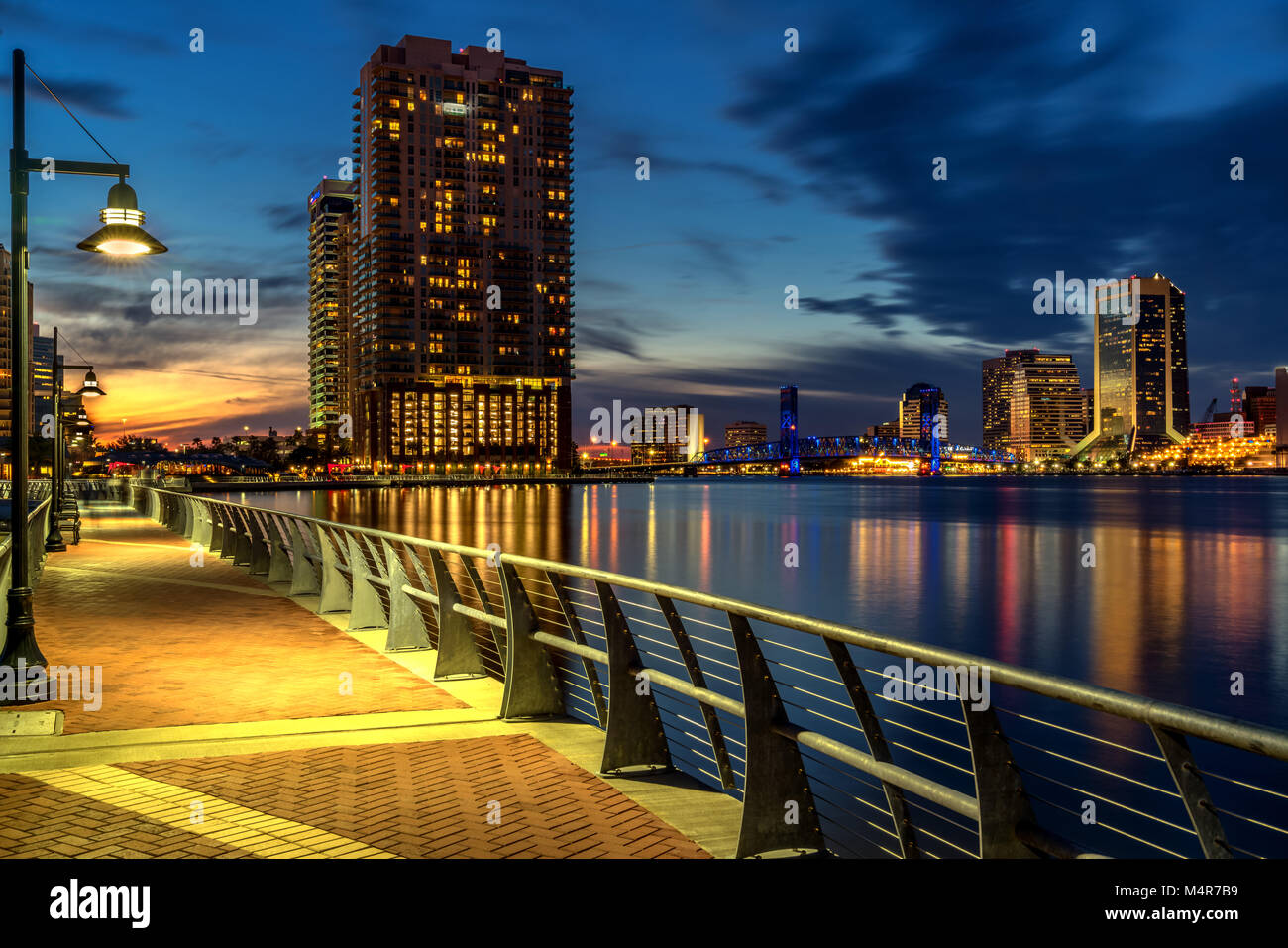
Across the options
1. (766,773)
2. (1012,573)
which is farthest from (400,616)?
(1012,573)

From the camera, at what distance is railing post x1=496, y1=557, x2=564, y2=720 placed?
27.2 ft

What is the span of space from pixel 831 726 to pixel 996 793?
14.8 m

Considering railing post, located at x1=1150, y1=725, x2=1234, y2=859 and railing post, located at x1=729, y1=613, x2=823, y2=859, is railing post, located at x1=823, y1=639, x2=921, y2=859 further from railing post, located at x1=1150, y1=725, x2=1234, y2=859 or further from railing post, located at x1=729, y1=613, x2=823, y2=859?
railing post, located at x1=1150, y1=725, x2=1234, y2=859

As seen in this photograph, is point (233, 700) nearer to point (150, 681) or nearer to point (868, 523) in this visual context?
point (150, 681)

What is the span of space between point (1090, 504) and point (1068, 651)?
11083cm

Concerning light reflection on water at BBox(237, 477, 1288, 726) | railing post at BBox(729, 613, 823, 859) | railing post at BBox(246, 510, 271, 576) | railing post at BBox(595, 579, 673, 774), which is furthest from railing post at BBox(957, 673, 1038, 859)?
light reflection on water at BBox(237, 477, 1288, 726)

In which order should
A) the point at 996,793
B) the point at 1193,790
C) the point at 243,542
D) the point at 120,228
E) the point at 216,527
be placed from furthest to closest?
1. the point at 216,527
2. the point at 243,542
3. the point at 120,228
4. the point at 996,793
5. the point at 1193,790

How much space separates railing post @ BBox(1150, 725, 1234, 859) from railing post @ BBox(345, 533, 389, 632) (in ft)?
37.1

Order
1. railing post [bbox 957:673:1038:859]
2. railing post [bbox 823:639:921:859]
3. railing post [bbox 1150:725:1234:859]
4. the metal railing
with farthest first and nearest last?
railing post [bbox 823:639:921:859] → railing post [bbox 957:673:1038:859] → the metal railing → railing post [bbox 1150:725:1234:859]

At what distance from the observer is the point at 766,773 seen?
5473 millimetres

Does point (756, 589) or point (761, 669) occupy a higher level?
point (761, 669)

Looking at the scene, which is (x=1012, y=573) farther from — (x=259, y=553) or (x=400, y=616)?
(x=400, y=616)
